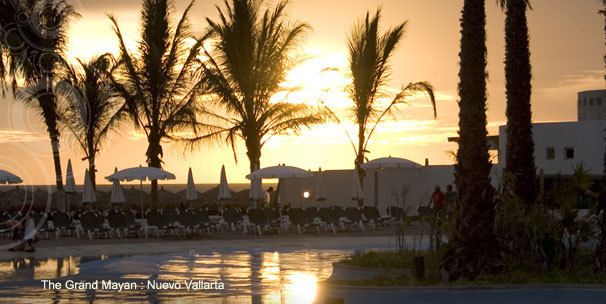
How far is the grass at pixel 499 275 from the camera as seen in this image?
14250mm

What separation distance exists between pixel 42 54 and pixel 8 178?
4.67 meters

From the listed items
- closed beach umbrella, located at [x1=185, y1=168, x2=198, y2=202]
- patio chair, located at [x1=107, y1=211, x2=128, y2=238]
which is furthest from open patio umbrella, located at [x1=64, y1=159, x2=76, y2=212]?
patio chair, located at [x1=107, y1=211, x2=128, y2=238]

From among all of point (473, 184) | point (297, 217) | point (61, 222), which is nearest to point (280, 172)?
point (297, 217)

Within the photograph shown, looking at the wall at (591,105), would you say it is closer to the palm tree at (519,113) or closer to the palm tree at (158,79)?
the palm tree at (158,79)

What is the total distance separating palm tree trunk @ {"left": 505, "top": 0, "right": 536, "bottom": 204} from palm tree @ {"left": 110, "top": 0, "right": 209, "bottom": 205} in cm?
1911

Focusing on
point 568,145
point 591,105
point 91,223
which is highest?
point 591,105

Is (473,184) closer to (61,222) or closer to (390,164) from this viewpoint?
(61,222)

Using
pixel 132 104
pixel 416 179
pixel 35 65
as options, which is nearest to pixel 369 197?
pixel 416 179

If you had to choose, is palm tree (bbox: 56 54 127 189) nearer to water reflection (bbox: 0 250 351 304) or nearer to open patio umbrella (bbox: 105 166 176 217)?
open patio umbrella (bbox: 105 166 176 217)

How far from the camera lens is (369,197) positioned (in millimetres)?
42438

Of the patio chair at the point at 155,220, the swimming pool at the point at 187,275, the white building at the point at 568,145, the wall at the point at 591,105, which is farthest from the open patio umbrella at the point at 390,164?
the wall at the point at 591,105

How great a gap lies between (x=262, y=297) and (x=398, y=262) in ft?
9.07

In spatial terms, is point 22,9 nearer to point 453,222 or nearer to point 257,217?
point 257,217

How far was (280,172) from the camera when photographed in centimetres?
3475
